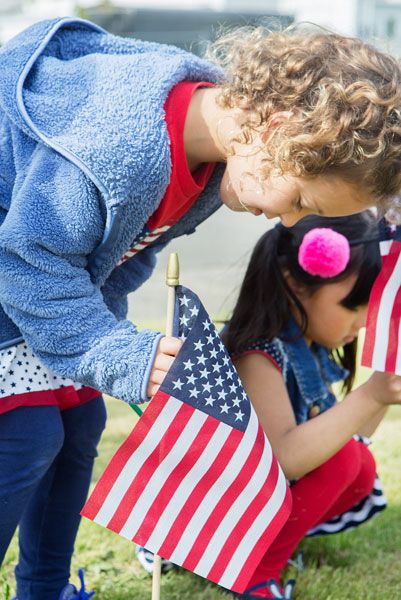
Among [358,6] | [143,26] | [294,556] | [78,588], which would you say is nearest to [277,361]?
[294,556]

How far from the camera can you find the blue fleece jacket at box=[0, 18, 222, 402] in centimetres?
179

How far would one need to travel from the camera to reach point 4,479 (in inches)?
77.7

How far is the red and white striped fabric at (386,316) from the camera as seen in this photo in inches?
90.0

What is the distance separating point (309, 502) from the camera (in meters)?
2.58

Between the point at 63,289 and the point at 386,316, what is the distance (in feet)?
3.00

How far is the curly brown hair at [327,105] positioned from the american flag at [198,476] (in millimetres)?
408

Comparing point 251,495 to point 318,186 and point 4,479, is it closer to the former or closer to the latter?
point 4,479

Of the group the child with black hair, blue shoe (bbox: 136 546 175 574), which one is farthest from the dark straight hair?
blue shoe (bbox: 136 546 175 574)

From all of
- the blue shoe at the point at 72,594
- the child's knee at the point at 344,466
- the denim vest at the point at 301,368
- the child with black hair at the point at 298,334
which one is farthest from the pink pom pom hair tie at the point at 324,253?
the blue shoe at the point at 72,594

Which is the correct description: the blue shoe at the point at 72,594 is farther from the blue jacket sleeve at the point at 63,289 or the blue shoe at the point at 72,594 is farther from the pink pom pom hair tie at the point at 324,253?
the pink pom pom hair tie at the point at 324,253

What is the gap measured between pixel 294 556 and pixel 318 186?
1.38 metres

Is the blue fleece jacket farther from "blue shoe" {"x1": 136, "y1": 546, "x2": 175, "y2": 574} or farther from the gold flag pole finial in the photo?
"blue shoe" {"x1": 136, "y1": 546, "x2": 175, "y2": 574}

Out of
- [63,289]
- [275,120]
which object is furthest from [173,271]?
[275,120]

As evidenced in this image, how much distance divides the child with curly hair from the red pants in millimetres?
786
